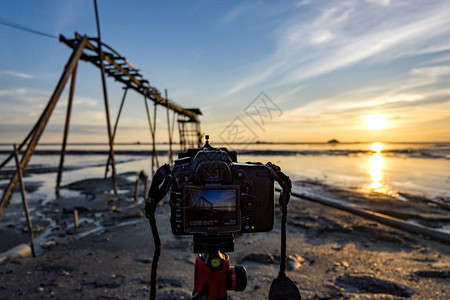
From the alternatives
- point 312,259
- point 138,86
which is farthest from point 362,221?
point 138,86

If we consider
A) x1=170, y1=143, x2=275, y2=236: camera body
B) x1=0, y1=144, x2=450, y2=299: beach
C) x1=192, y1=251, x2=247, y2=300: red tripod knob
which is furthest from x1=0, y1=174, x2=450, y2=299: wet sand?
x1=170, y1=143, x2=275, y2=236: camera body

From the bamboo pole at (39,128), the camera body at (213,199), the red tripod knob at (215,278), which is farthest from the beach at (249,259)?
the camera body at (213,199)

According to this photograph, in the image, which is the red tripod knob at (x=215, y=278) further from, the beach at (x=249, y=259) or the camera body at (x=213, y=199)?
the beach at (x=249, y=259)

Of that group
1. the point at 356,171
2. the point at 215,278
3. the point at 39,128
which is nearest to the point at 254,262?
the point at 215,278

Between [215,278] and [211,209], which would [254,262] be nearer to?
[215,278]

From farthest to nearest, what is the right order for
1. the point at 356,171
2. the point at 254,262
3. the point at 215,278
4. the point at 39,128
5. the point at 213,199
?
the point at 356,171
the point at 39,128
the point at 254,262
the point at 215,278
the point at 213,199

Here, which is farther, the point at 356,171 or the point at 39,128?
the point at 356,171

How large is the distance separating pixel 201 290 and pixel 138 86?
1244 centimetres

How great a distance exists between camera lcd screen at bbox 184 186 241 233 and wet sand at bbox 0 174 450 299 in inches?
90.0

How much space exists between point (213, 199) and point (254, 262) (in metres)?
3.28

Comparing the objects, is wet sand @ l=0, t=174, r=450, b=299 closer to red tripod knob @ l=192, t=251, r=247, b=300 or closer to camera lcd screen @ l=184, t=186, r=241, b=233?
red tripod knob @ l=192, t=251, r=247, b=300

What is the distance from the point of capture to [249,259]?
4.34 meters

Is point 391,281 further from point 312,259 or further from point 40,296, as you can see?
point 40,296

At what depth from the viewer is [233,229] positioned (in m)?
1.53
